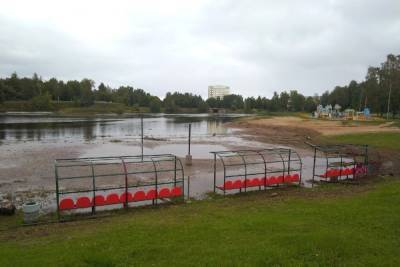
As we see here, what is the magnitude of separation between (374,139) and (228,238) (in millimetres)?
39412

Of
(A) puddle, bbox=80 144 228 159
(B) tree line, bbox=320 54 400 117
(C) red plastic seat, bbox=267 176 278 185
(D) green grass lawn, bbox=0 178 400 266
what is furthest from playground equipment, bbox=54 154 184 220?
(B) tree line, bbox=320 54 400 117

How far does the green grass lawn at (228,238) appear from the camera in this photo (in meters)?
7.23

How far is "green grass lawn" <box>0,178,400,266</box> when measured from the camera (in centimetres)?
723

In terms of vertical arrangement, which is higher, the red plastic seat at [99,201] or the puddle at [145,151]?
the red plastic seat at [99,201]

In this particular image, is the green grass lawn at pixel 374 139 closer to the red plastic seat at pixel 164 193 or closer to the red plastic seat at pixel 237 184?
the red plastic seat at pixel 237 184

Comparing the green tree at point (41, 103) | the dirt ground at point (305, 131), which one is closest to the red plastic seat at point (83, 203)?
the dirt ground at point (305, 131)

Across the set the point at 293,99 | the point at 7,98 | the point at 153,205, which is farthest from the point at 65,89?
the point at 153,205

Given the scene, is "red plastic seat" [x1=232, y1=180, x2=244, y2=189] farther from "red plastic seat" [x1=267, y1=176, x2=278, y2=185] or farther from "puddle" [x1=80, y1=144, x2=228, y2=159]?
"puddle" [x1=80, y1=144, x2=228, y2=159]

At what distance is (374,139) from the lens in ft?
136

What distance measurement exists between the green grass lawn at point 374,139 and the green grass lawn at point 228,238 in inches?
1062

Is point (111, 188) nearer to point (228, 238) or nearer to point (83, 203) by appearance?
point (83, 203)

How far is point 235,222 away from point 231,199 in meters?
5.95

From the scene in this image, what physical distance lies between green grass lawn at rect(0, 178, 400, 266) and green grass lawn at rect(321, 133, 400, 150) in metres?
27.0

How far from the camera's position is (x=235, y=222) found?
10.5 m
